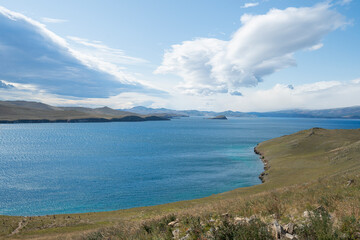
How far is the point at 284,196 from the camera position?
17.5 m

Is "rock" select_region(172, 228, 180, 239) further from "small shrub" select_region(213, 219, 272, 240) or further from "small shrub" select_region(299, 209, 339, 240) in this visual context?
"small shrub" select_region(299, 209, 339, 240)

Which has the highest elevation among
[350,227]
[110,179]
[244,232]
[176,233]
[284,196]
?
[350,227]

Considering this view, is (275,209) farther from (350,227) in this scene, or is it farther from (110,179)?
(110,179)

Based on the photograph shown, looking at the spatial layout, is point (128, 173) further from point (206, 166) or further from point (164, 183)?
point (206, 166)

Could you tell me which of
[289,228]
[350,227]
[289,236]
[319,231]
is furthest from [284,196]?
[319,231]

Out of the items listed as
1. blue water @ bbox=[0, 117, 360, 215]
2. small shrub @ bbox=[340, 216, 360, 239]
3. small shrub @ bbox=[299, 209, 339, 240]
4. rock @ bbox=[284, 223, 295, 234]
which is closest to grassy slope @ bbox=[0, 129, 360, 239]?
small shrub @ bbox=[340, 216, 360, 239]

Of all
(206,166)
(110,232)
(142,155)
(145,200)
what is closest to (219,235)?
(110,232)

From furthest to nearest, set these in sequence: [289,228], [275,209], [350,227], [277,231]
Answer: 1. [275,209]
2. [289,228]
3. [277,231]
4. [350,227]

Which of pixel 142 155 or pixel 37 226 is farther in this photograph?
pixel 142 155

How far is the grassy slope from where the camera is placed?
12930 mm

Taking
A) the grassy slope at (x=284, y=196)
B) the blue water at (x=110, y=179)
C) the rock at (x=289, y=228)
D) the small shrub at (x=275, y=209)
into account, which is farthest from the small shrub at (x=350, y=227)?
the blue water at (x=110, y=179)

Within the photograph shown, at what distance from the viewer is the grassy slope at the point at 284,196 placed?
509 inches

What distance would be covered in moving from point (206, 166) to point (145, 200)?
106 feet

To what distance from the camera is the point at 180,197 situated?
4606cm
